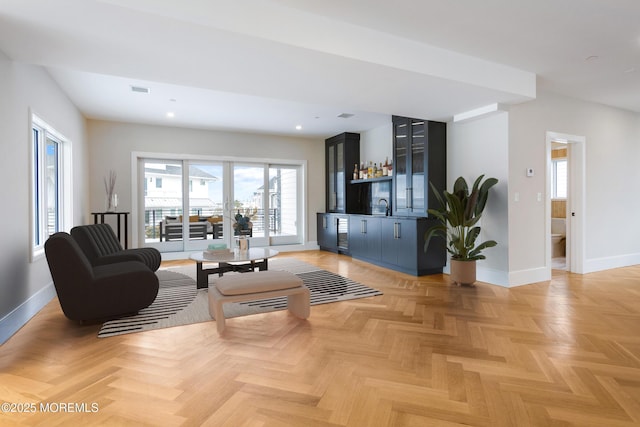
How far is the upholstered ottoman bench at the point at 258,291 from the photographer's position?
296 cm

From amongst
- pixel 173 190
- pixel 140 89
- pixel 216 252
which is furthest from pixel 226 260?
pixel 173 190

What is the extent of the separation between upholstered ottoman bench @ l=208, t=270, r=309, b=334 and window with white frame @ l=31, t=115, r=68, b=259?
218 cm

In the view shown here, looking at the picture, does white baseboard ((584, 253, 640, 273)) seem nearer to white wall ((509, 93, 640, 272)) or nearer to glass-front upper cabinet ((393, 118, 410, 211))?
white wall ((509, 93, 640, 272))

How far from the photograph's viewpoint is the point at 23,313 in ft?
10.5

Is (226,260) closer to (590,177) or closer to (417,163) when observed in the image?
(417,163)

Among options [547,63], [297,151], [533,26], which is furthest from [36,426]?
[297,151]

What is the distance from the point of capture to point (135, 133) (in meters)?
6.60

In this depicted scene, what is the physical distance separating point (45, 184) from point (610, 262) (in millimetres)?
8223

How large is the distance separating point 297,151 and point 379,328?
18.5ft

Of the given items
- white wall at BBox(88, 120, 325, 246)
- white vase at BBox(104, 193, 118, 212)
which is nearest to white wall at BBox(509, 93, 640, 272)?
white wall at BBox(88, 120, 325, 246)

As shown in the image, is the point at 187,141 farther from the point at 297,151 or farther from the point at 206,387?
the point at 206,387

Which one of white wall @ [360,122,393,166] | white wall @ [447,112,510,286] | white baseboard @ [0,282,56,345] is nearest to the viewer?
white baseboard @ [0,282,56,345]

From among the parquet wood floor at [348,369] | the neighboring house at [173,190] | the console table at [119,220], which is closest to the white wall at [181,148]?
the console table at [119,220]

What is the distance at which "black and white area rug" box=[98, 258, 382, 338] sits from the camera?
3.13m
